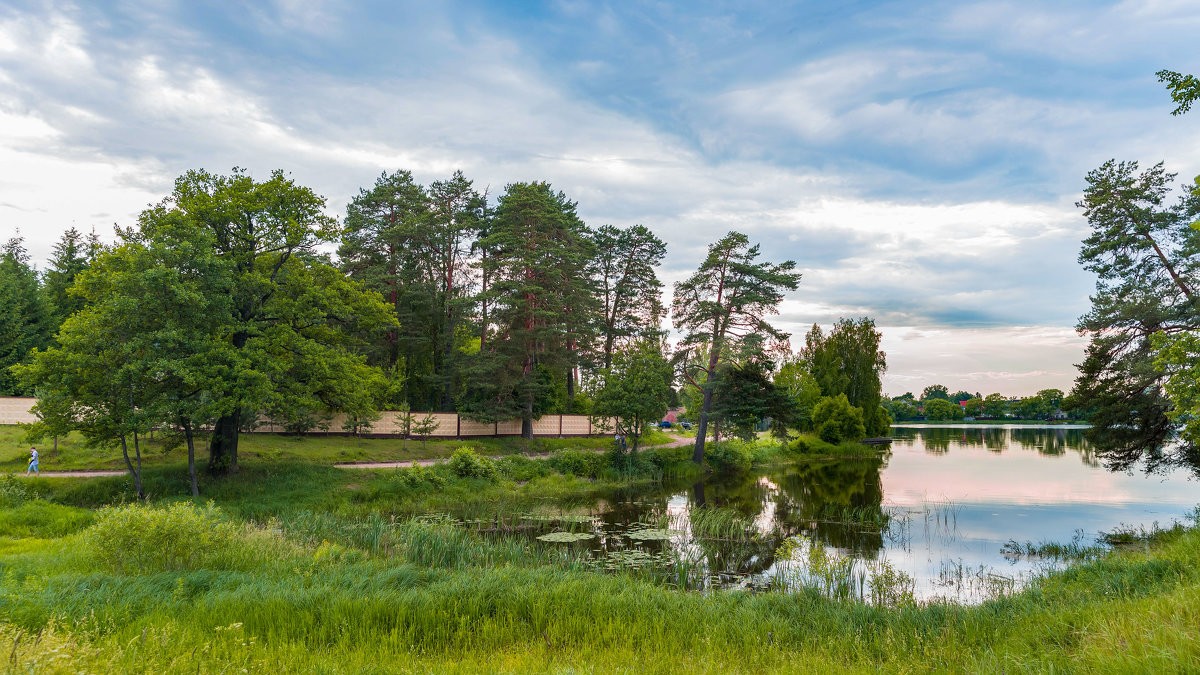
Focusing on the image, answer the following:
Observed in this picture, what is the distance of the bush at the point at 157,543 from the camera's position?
881 cm

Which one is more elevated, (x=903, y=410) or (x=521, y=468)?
(x=521, y=468)

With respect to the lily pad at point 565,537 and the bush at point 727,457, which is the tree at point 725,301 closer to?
the bush at point 727,457

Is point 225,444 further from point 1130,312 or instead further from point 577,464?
point 1130,312

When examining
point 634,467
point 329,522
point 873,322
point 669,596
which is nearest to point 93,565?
point 329,522

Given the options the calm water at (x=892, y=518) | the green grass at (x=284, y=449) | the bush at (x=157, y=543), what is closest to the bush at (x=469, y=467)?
the green grass at (x=284, y=449)

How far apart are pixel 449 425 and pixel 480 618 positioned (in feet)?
89.0

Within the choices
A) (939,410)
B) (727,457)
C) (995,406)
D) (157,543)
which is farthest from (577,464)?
(995,406)

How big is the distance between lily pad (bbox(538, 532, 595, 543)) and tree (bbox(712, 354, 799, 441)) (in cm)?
1860

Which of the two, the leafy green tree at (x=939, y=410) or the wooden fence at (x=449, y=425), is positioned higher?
the wooden fence at (x=449, y=425)

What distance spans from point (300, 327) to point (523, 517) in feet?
34.0

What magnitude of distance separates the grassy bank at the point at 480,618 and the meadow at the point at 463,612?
0.03 m

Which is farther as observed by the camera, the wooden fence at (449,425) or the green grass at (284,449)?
the wooden fence at (449,425)

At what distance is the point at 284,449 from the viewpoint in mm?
25547

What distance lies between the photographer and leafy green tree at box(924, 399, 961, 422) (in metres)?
150
